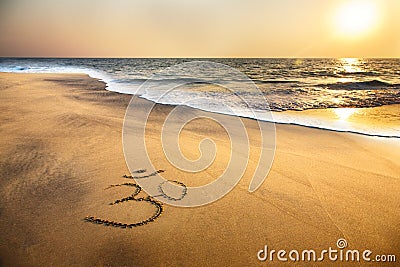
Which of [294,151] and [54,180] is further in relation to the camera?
[294,151]

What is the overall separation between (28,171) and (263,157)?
141 inches

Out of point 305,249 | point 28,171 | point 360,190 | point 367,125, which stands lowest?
point 305,249

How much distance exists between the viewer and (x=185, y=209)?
2830 mm

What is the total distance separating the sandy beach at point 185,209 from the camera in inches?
88.4

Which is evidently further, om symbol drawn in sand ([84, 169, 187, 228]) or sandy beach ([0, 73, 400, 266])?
om symbol drawn in sand ([84, 169, 187, 228])

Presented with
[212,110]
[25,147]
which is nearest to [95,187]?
[25,147]

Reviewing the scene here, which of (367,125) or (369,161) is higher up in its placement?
(367,125)

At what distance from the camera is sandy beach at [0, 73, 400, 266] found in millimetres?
2246

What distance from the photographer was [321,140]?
5289 millimetres

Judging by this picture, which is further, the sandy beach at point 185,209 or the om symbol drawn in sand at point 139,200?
the om symbol drawn in sand at point 139,200

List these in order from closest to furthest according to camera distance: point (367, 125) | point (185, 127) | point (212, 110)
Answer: point (185, 127) < point (367, 125) < point (212, 110)

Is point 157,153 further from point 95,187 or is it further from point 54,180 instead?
point 54,180

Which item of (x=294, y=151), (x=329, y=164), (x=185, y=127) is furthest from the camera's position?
(x=185, y=127)

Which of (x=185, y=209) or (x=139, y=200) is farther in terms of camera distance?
(x=139, y=200)
